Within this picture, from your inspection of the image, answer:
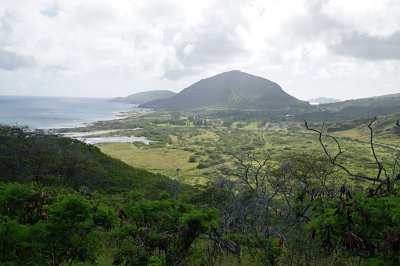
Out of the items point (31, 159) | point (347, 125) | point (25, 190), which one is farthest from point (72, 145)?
point (347, 125)

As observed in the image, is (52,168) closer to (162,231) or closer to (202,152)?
(162,231)

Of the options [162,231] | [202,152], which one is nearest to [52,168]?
[162,231]

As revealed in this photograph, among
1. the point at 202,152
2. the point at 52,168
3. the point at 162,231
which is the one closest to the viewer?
the point at 162,231

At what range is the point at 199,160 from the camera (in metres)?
81.9

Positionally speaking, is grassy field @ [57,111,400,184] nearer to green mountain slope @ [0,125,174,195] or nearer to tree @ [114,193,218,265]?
green mountain slope @ [0,125,174,195]

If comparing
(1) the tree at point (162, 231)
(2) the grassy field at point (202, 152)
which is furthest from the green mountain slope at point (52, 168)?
(1) the tree at point (162, 231)

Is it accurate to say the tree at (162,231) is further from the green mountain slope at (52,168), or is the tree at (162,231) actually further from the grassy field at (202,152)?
the grassy field at (202,152)

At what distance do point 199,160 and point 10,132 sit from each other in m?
55.9

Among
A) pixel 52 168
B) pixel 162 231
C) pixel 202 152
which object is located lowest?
pixel 202 152

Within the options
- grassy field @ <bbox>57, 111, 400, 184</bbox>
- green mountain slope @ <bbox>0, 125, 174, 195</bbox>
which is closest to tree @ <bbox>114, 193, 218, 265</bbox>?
green mountain slope @ <bbox>0, 125, 174, 195</bbox>

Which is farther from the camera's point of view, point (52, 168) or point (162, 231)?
point (52, 168)

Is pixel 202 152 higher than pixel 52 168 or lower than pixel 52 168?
lower

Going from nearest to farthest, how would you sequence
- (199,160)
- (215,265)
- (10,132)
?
(215,265) → (10,132) → (199,160)

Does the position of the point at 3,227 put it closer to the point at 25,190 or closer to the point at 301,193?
the point at 25,190
